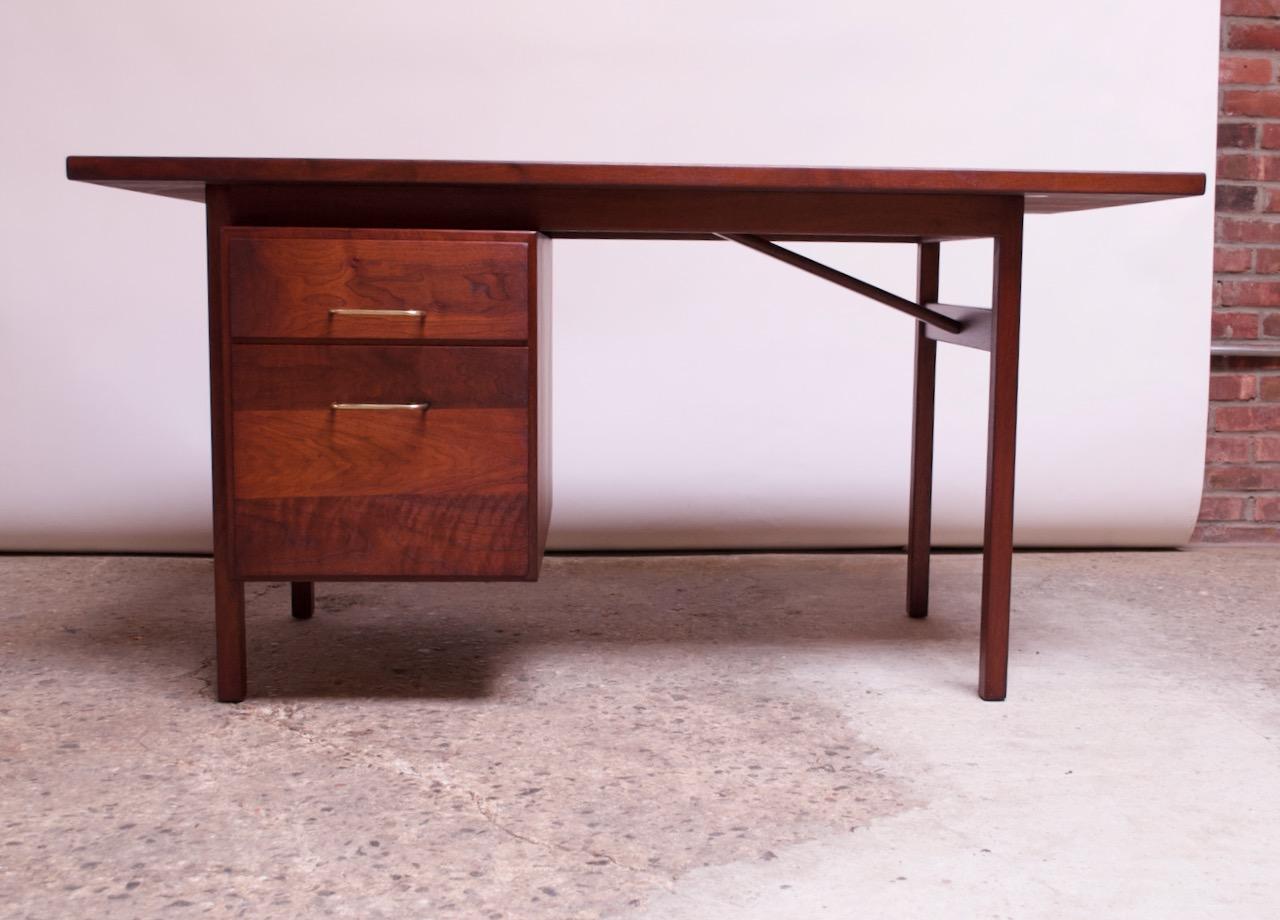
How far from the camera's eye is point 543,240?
181cm

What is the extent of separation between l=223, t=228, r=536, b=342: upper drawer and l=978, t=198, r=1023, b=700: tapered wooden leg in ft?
2.22

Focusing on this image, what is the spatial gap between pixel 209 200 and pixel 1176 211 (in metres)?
2.12

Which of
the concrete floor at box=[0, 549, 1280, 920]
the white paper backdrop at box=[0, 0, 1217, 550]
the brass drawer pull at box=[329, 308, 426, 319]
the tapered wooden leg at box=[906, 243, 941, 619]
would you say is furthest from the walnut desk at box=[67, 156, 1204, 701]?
the white paper backdrop at box=[0, 0, 1217, 550]

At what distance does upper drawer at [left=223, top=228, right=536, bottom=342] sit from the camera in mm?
1698

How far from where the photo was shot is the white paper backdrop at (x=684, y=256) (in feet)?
8.86

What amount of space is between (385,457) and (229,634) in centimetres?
36

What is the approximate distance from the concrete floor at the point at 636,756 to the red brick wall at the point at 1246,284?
0.61 meters

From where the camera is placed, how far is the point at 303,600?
2268 millimetres

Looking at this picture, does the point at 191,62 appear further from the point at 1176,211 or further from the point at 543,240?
the point at 1176,211

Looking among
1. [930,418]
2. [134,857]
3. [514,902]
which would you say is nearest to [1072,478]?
[930,418]

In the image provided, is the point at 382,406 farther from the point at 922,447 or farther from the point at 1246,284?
the point at 1246,284

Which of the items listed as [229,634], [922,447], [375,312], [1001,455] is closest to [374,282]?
[375,312]

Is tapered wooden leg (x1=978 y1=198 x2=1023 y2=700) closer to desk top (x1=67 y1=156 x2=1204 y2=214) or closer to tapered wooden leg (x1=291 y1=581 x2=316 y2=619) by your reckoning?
desk top (x1=67 y1=156 x2=1204 y2=214)

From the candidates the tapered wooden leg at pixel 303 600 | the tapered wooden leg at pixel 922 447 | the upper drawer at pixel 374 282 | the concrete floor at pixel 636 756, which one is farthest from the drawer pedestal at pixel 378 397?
the tapered wooden leg at pixel 922 447
